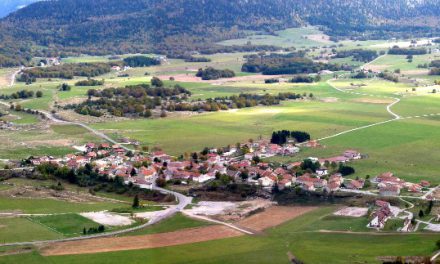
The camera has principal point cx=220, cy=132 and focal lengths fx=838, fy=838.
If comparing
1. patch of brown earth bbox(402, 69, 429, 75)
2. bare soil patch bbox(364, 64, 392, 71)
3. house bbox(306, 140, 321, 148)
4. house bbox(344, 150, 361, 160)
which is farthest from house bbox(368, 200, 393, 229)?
bare soil patch bbox(364, 64, 392, 71)

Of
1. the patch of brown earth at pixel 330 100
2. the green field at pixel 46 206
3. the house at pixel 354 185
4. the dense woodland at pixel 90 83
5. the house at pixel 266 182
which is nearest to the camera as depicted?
the green field at pixel 46 206

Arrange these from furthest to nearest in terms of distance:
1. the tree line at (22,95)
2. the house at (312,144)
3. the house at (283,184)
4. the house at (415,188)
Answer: the tree line at (22,95) < the house at (312,144) < the house at (283,184) < the house at (415,188)

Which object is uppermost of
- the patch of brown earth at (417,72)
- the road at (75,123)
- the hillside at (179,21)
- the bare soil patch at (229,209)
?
the hillside at (179,21)

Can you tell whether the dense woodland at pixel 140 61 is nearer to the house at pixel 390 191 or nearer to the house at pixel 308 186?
the house at pixel 308 186

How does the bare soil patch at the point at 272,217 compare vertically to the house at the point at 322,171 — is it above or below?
below

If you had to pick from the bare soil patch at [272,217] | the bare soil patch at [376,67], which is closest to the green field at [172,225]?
the bare soil patch at [272,217]

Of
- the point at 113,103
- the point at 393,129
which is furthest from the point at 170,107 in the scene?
the point at 393,129
